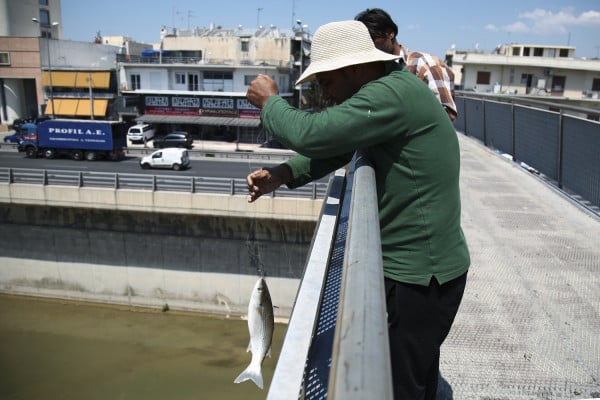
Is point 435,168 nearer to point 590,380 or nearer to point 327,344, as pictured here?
point 327,344

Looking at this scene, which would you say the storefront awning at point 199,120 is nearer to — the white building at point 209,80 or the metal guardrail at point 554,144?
the white building at point 209,80

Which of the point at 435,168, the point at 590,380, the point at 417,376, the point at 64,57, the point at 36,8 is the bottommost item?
the point at 590,380

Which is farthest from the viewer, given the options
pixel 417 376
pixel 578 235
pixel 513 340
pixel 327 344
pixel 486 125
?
pixel 486 125

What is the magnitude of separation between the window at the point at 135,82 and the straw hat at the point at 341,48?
46769 millimetres

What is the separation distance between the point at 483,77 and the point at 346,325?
48.6 metres

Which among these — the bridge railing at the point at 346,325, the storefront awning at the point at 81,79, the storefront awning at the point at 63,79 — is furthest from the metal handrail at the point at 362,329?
the storefront awning at the point at 63,79

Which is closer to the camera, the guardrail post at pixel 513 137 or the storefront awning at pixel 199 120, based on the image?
the guardrail post at pixel 513 137

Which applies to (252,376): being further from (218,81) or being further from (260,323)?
(218,81)

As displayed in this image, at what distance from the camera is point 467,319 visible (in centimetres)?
392

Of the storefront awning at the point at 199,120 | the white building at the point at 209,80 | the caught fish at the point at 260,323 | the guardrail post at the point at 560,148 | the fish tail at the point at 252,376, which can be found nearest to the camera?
the fish tail at the point at 252,376

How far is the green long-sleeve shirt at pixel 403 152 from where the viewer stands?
1.68 metres

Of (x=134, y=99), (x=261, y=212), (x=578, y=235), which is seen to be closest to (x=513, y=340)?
(x=578, y=235)

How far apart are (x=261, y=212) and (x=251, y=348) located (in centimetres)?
1660

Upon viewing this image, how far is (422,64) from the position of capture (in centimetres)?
532
